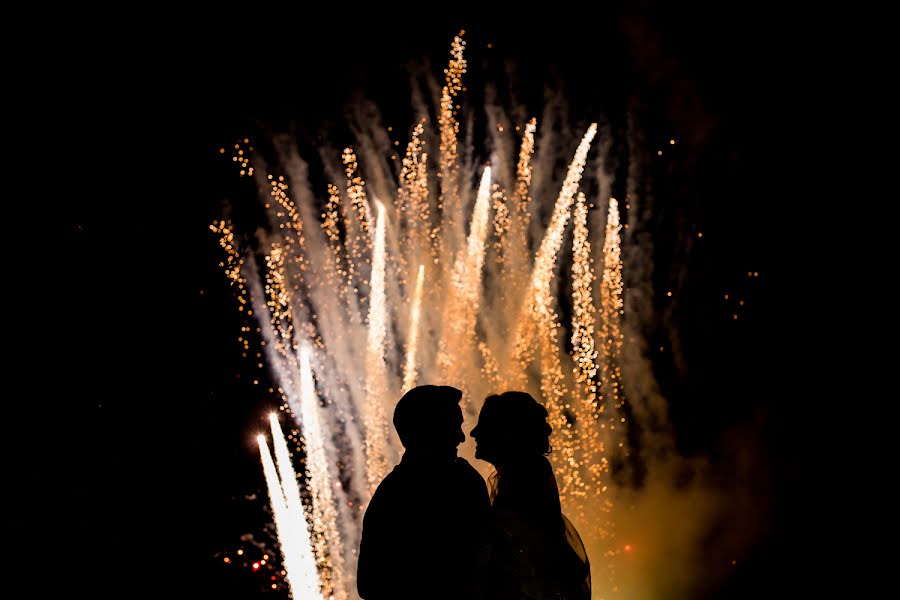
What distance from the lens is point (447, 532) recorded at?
6.74 ft

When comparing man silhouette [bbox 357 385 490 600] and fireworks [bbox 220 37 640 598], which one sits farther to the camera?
fireworks [bbox 220 37 640 598]

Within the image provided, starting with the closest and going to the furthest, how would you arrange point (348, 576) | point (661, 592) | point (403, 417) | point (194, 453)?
point (403, 417) → point (661, 592) → point (348, 576) → point (194, 453)

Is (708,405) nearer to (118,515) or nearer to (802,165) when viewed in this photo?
(802,165)

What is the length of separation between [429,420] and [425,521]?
0.99 feet

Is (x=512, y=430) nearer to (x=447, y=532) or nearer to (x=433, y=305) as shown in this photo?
(x=447, y=532)

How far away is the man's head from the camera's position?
2086 mm

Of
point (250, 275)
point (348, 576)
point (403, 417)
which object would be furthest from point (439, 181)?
point (403, 417)

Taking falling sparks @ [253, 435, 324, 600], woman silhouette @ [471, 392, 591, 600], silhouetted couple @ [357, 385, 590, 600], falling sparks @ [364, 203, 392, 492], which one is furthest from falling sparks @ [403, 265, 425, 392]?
silhouetted couple @ [357, 385, 590, 600]

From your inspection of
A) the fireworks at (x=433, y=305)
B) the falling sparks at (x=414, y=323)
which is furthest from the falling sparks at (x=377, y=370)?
the falling sparks at (x=414, y=323)

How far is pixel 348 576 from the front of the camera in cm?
927

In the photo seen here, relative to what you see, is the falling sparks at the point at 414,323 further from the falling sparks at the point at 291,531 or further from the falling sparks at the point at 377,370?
the falling sparks at the point at 291,531

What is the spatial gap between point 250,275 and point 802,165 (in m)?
8.30

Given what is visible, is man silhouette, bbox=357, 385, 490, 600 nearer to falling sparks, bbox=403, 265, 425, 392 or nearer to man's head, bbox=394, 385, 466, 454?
man's head, bbox=394, 385, 466, 454

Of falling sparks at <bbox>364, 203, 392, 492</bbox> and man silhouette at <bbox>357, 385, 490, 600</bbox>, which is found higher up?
falling sparks at <bbox>364, 203, 392, 492</bbox>
